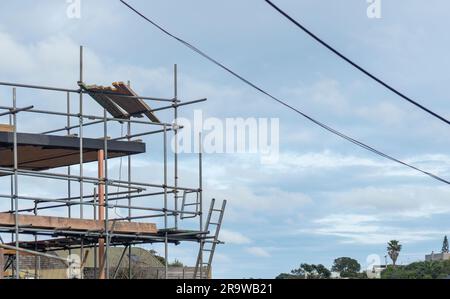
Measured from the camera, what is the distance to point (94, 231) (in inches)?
905

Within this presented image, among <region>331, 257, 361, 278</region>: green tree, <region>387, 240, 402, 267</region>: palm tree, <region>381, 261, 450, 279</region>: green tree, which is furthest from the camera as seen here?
<region>387, 240, 402, 267</region>: palm tree

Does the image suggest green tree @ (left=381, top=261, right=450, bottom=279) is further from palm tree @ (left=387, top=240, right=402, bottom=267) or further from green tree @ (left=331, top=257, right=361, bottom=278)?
palm tree @ (left=387, top=240, right=402, bottom=267)

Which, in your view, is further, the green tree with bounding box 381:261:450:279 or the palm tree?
the palm tree

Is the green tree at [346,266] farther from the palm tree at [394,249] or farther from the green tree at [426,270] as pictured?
the palm tree at [394,249]

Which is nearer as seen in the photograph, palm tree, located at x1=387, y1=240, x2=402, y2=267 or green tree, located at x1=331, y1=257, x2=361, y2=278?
green tree, located at x1=331, y1=257, x2=361, y2=278

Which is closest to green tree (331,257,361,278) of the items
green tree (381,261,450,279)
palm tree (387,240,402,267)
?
green tree (381,261,450,279)

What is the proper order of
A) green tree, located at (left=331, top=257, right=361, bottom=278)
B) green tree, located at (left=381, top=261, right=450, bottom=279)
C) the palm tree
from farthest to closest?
the palm tree < green tree, located at (left=331, top=257, right=361, bottom=278) < green tree, located at (left=381, top=261, right=450, bottom=279)

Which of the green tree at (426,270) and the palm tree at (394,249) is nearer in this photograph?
the green tree at (426,270)

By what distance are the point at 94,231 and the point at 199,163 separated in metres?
3.55

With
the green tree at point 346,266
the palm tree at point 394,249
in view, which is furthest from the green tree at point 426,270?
the palm tree at point 394,249

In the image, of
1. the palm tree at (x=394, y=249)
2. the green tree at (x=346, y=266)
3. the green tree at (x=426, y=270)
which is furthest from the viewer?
the palm tree at (x=394, y=249)

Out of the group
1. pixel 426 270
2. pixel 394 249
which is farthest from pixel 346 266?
pixel 394 249
